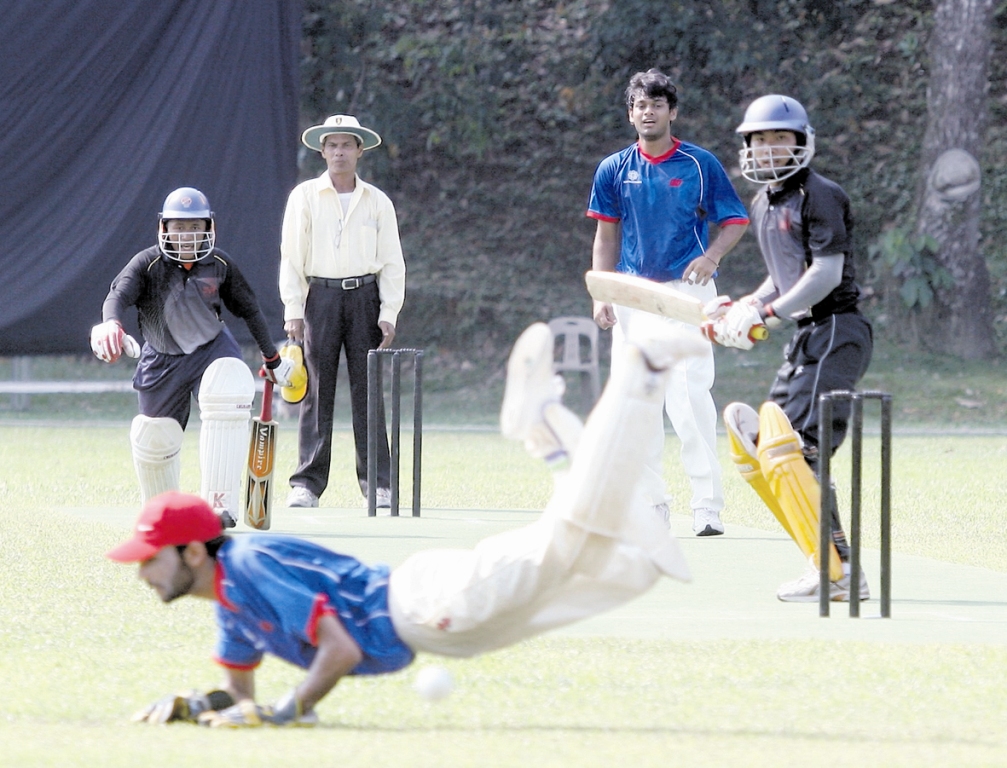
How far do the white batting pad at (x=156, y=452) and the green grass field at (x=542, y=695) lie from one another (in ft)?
2.12

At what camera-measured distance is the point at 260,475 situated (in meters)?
7.22

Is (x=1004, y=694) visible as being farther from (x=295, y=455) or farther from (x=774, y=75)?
(x=774, y=75)

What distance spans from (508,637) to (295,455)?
7.43m

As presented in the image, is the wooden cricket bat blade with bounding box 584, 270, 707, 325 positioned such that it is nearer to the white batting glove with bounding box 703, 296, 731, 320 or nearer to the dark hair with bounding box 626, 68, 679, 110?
the white batting glove with bounding box 703, 296, 731, 320

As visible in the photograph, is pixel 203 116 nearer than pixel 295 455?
No

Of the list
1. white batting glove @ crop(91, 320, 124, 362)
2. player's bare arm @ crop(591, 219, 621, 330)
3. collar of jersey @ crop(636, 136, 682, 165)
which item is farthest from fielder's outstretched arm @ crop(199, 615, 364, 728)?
collar of jersey @ crop(636, 136, 682, 165)

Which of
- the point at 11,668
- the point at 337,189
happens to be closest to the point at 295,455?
the point at 337,189

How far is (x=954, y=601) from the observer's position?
554cm

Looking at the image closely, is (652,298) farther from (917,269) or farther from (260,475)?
(917,269)

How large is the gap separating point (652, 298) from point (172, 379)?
2.70m

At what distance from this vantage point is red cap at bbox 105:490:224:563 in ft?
11.7

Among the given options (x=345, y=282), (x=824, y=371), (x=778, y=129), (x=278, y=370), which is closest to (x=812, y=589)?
(x=824, y=371)

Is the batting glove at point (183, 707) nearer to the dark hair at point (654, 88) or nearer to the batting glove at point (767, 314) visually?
the batting glove at point (767, 314)

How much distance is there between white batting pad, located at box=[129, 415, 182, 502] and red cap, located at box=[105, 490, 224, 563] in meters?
3.36
